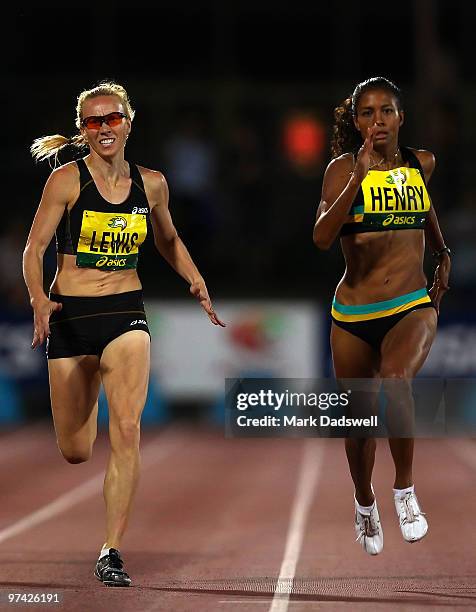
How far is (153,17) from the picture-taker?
24234 millimetres

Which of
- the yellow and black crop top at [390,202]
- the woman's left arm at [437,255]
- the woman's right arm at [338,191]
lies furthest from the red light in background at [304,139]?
the woman's right arm at [338,191]

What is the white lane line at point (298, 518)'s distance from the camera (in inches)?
305

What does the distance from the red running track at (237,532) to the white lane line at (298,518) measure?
12 mm

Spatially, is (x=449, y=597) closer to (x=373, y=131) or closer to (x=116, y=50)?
(x=373, y=131)

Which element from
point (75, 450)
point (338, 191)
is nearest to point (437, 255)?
point (338, 191)

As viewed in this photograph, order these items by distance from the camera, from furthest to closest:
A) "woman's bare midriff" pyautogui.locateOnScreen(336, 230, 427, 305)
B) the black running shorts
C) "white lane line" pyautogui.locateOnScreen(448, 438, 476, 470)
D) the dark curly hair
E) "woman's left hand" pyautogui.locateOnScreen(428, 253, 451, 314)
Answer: "white lane line" pyautogui.locateOnScreen(448, 438, 476, 470) < "woman's left hand" pyautogui.locateOnScreen(428, 253, 451, 314) < the dark curly hair < "woman's bare midriff" pyautogui.locateOnScreen(336, 230, 427, 305) < the black running shorts

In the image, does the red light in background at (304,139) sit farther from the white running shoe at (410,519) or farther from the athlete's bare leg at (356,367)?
the white running shoe at (410,519)

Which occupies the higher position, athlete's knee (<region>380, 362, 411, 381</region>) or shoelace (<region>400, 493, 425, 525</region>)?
athlete's knee (<region>380, 362, 411, 381</region>)

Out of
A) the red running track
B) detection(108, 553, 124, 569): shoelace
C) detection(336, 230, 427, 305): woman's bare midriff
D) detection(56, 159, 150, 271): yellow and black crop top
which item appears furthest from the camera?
detection(336, 230, 427, 305): woman's bare midriff

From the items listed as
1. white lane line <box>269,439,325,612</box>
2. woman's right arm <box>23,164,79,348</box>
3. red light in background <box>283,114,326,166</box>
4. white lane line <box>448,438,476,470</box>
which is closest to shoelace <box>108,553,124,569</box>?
white lane line <box>269,439,325,612</box>

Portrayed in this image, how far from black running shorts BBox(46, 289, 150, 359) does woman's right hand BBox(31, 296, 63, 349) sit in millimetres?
348

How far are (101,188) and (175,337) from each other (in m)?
11.5

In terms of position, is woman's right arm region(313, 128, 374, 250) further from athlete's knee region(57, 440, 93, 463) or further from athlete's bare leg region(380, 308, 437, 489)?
athlete's knee region(57, 440, 93, 463)

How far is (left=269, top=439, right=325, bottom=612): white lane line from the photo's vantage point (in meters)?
7.74
